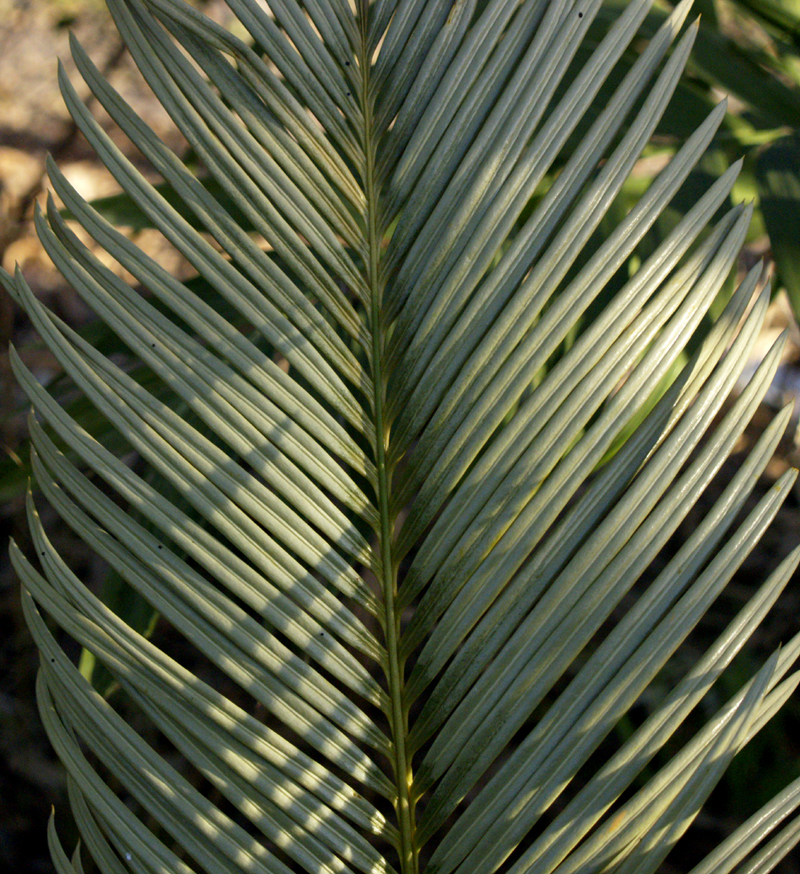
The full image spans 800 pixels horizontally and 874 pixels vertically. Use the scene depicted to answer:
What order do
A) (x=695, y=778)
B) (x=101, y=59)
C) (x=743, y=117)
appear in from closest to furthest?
(x=695, y=778) → (x=743, y=117) → (x=101, y=59)

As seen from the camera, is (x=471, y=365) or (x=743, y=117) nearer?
(x=471, y=365)

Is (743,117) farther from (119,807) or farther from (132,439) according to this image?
(119,807)

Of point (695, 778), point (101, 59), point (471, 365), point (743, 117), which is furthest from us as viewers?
point (101, 59)

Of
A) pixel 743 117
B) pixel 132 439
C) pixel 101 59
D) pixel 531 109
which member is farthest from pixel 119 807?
pixel 101 59

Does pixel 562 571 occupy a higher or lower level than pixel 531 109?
lower

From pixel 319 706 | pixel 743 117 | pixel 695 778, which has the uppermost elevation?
pixel 743 117
